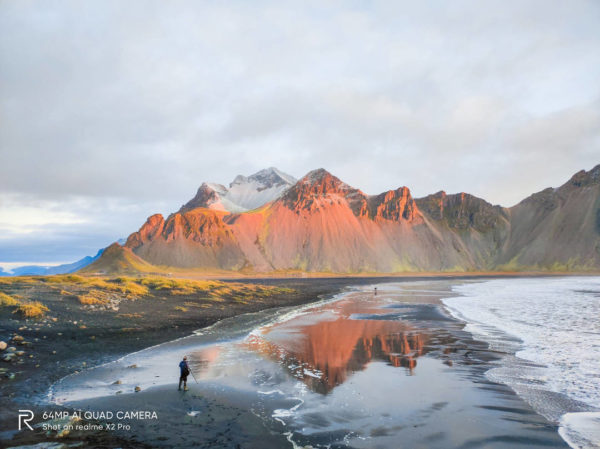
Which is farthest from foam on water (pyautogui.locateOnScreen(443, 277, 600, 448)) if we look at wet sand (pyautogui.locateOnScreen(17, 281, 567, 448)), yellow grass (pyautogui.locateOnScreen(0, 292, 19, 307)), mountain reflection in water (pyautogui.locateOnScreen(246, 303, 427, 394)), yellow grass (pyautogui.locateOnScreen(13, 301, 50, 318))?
yellow grass (pyautogui.locateOnScreen(0, 292, 19, 307))

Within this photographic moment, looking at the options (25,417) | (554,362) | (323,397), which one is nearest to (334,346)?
(323,397)

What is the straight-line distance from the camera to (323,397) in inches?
495

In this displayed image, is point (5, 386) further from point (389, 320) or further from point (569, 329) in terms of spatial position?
point (569, 329)

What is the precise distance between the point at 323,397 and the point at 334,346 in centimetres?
888

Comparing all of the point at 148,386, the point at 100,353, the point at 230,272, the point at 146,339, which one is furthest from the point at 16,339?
the point at 230,272

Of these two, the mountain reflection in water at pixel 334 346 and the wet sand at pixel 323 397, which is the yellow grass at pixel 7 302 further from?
the mountain reflection in water at pixel 334 346

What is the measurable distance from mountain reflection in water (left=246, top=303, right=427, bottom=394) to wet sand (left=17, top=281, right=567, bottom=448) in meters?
0.09

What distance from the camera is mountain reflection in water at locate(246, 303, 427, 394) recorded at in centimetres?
1616

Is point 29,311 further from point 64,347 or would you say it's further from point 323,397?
point 323,397

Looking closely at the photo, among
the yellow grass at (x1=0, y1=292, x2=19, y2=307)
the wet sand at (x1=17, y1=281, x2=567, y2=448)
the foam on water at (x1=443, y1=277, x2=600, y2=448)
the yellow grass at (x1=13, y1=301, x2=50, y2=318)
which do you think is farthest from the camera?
the yellow grass at (x1=0, y1=292, x2=19, y2=307)

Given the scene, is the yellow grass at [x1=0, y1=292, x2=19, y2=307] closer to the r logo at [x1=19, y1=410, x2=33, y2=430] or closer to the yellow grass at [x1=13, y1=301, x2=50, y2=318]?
the yellow grass at [x1=13, y1=301, x2=50, y2=318]

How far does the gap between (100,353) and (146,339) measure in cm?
421

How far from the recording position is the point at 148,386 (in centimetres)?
1368

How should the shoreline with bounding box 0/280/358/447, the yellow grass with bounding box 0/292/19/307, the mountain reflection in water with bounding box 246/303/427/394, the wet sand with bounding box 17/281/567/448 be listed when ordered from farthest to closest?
1. the yellow grass with bounding box 0/292/19/307
2. the mountain reflection in water with bounding box 246/303/427/394
3. the shoreline with bounding box 0/280/358/447
4. the wet sand with bounding box 17/281/567/448
